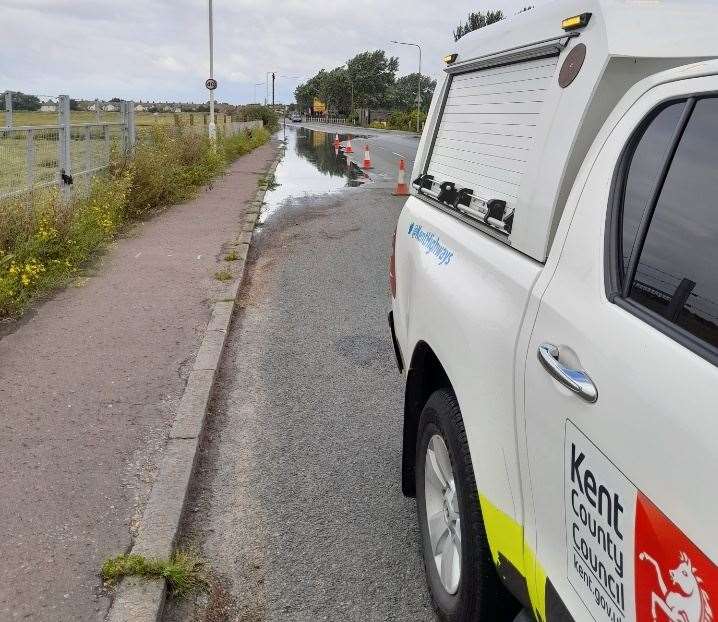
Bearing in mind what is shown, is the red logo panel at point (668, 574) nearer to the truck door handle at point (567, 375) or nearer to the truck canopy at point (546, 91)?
the truck door handle at point (567, 375)

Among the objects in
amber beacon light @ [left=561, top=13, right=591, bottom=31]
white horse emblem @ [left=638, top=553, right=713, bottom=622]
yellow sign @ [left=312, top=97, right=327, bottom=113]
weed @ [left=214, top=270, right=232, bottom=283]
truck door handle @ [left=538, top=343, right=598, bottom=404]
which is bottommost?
weed @ [left=214, top=270, right=232, bottom=283]

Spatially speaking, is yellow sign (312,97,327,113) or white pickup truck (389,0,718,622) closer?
white pickup truck (389,0,718,622)

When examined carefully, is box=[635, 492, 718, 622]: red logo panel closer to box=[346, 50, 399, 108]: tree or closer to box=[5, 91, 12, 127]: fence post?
box=[5, 91, 12, 127]: fence post

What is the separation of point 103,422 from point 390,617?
238cm

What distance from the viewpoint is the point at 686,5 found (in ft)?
6.75

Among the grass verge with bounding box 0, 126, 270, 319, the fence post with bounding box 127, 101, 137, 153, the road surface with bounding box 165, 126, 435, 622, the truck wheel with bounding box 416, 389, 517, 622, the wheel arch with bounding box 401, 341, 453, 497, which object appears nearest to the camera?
the truck wheel with bounding box 416, 389, 517, 622

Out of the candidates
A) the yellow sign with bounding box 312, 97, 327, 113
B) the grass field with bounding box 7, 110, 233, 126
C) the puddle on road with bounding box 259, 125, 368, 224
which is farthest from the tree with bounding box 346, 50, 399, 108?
the grass field with bounding box 7, 110, 233, 126

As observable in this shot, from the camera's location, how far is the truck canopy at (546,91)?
1945mm

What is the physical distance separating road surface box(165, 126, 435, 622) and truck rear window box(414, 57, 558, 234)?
1588 mm

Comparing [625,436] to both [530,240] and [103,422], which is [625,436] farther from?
[103,422]

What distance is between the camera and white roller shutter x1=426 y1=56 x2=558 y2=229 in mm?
2502

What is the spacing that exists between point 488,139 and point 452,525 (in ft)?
4.91

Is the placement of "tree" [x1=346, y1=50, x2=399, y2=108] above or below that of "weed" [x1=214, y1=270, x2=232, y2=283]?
above

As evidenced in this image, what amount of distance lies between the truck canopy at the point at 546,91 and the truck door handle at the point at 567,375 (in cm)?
34
